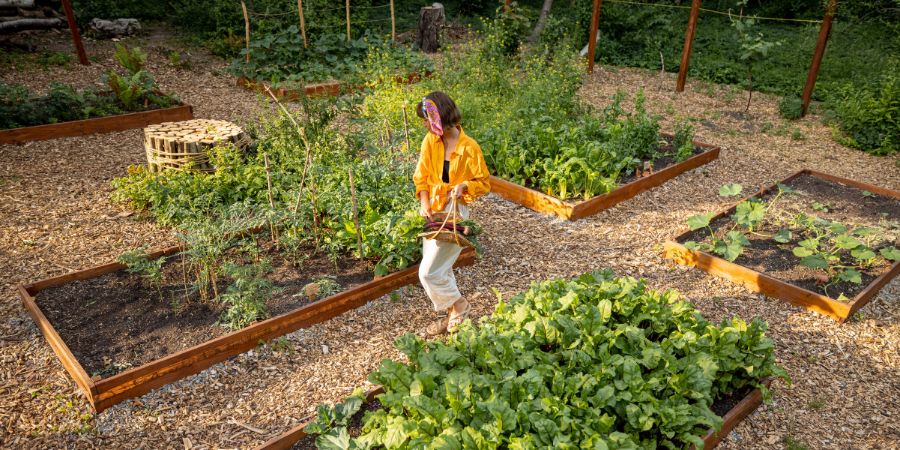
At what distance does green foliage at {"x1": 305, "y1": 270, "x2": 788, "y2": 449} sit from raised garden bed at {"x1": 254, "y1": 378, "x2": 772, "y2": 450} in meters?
0.08

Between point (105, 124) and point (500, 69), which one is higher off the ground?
point (500, 69)

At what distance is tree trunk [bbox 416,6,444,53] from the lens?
40.1 feet


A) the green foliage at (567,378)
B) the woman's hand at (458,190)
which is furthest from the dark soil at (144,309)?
the green foliage at (567,378)

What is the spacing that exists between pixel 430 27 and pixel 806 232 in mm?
9621

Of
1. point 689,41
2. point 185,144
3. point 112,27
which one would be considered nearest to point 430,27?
point 689,41

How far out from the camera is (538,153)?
600 cm

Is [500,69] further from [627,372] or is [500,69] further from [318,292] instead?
[627,372]

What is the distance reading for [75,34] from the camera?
350 inches

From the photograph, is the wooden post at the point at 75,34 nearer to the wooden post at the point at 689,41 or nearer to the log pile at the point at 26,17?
the log pile at the point at 26,17

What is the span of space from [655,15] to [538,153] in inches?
366

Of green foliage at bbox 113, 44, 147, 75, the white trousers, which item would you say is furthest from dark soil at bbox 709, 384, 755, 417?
green foliage at bbox 113, 44, 147, 75

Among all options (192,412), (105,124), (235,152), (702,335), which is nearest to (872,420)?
(702,335)

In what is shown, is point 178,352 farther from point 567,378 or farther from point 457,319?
point 567,378

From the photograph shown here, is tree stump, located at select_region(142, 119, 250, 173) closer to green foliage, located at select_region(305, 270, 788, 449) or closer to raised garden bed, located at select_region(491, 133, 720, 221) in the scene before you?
raised garden bed, located at select_region(491, 133, 720, 221)
